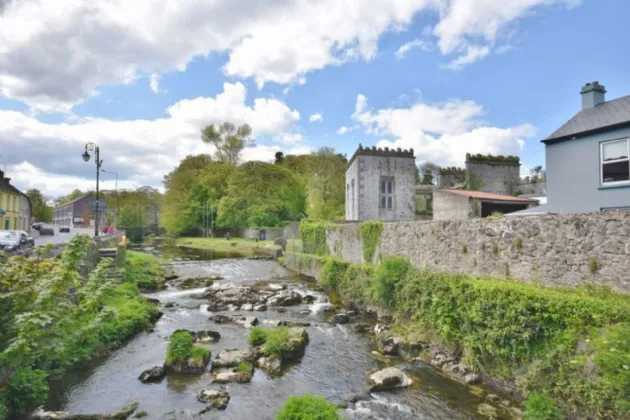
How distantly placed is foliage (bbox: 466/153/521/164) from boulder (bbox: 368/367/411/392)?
17157 mm

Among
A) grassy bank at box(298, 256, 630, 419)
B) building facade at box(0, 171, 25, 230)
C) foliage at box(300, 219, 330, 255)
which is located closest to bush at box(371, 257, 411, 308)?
grassy bank at box(298, 256, 630, 419)

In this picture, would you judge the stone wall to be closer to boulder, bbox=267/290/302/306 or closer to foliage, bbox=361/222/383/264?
foliage, bbox=361/222/383/264

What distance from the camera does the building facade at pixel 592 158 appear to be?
434 inches

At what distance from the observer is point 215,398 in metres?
8.15

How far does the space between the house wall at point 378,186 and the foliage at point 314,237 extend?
7.89 ft

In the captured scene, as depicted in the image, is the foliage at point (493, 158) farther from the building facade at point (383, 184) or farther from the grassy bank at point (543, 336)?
the grassy bank at point (543, 336)

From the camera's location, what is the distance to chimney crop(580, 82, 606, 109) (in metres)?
13.3

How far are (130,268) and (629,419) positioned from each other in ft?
75.7

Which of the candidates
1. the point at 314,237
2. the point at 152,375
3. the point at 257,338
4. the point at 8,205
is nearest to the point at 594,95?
the point at 257,338

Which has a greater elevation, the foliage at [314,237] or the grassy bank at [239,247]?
the foliage at [314,237]

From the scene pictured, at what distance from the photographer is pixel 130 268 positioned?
2244cm

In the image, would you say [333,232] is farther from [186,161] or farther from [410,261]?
[186,161]

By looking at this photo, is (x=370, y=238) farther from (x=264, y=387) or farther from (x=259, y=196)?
(x=259, y=196)

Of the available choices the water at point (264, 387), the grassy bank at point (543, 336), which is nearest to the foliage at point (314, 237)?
A: the water at point (264, 387)
